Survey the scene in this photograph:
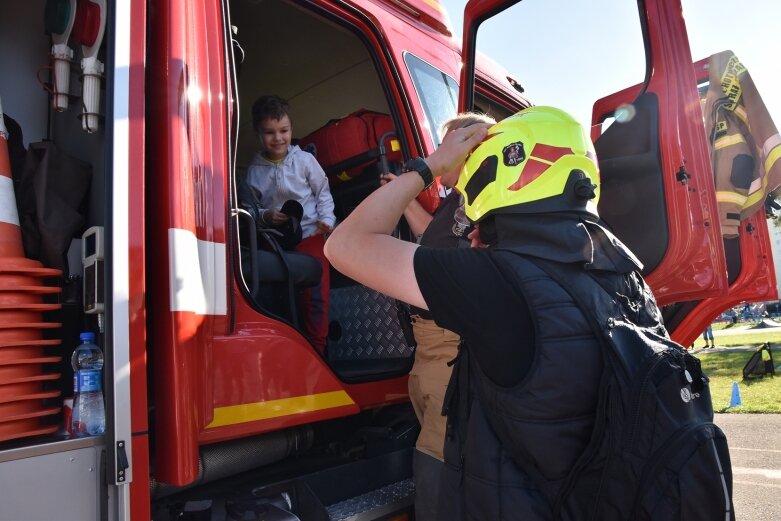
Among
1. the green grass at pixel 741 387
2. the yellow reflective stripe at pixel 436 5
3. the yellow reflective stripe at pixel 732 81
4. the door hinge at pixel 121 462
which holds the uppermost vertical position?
the yellow reflective stripe at pixel 436 5

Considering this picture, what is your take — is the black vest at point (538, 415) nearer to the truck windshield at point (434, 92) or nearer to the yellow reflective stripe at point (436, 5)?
the truck windshield at point (434, 92)

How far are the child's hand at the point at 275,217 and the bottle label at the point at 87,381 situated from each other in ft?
4.24

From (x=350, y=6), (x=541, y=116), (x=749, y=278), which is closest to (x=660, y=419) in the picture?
(x=541, y=116)

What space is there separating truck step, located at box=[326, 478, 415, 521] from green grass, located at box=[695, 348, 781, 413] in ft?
21.6

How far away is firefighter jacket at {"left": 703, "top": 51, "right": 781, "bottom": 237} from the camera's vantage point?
3.10 meters

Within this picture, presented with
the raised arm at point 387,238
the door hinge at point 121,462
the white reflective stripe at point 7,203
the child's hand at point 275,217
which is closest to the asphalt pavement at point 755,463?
the child's hand at point 275,217

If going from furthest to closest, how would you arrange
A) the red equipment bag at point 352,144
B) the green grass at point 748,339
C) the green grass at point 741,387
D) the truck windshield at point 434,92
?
the green grass at point 748,339 → the green grass at point 741,387 → the red equipment bag at point 352,144 → the truck windshield at point 434,92

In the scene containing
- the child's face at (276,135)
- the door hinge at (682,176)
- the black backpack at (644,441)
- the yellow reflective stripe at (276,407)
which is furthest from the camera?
the child's face at (276,135)

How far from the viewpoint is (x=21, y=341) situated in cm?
133

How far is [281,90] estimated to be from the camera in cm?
396

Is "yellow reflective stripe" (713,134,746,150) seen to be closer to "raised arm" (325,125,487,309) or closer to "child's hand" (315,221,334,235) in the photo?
"child's hand" (315,221,334,235)

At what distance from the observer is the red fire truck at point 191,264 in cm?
137

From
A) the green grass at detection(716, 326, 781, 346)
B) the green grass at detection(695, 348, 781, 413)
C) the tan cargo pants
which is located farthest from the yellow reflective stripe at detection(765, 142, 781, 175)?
the green grass at detection(716, 326, 781, 346)

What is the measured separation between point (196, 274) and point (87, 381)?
37 centimetres
